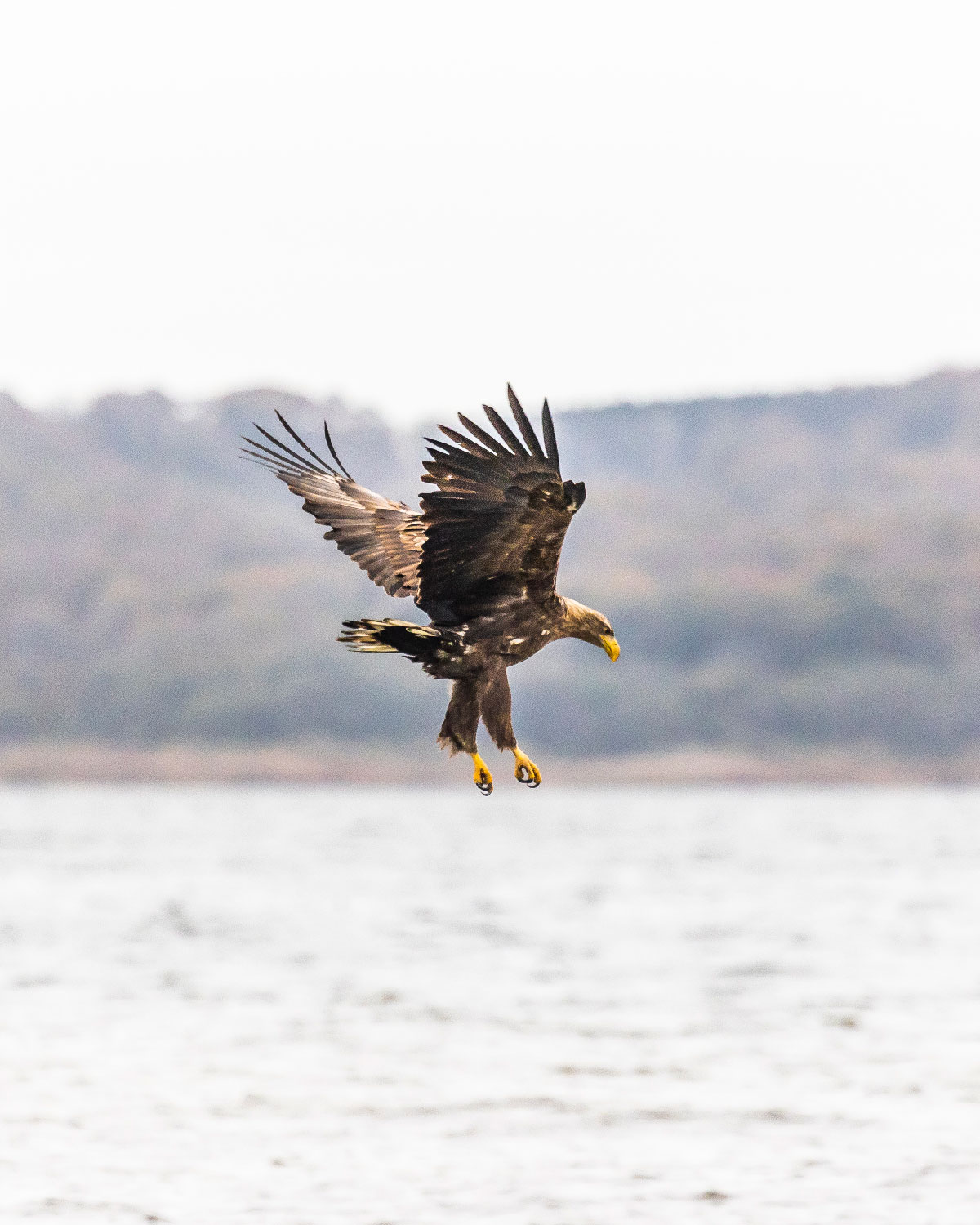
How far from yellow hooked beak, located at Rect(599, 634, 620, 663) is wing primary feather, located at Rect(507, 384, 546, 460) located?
1.53 m

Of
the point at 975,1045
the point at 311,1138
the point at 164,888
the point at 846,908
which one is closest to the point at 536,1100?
the point at 311,1138

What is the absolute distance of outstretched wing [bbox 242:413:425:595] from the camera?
1536 cm

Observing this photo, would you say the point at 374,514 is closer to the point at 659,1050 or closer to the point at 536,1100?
the point at 536,1100

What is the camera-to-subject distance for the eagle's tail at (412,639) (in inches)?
488

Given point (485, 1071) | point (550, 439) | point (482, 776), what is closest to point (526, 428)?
point (550, 439)

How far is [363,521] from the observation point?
1602 cm

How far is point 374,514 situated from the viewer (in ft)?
52.7

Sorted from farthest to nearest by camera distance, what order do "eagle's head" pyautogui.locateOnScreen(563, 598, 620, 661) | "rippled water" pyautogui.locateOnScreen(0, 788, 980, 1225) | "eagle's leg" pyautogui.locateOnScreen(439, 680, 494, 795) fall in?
"rippled water" pyautogui.locateOnScreen(0, 788, 980, 1225), "eagle's head" pyautogui.locateOnScreen(563, 598, 620, 661), "eagle's leg" pyautogui.locateOnScreen(439, 680, 494, 795)

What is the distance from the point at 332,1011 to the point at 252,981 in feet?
39.7

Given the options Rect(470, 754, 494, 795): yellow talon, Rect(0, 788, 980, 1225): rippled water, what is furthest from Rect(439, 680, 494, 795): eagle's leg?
Rect(0, 788, 980, 1225): rippled water

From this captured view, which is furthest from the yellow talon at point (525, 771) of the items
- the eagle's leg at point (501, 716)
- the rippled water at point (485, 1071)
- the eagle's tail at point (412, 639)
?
the rippled water at point (485, 1071)

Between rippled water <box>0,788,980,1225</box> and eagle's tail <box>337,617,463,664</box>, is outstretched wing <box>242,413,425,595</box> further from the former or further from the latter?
rippled water <box>0,788,980,1225</box>

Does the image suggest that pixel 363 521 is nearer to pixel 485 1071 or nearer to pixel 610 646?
pixel 610 646

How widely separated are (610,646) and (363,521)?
14.2 feet
